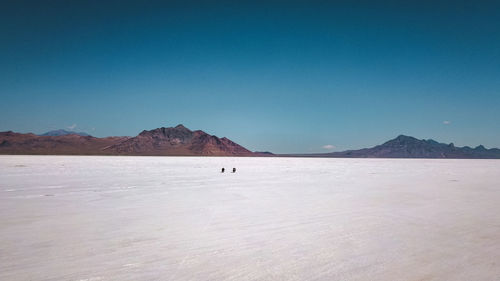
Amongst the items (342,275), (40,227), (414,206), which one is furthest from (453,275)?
(40,227)

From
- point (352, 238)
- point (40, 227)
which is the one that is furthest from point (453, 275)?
point (40, 227)

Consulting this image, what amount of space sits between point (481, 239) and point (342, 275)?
118 inches

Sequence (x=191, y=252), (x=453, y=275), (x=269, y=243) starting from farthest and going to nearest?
(x=269, y=243) < (x=191, y=252) < (x=453, y=275)

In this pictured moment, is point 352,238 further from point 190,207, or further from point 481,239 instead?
point 190,207

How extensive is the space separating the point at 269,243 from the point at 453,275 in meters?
2.31

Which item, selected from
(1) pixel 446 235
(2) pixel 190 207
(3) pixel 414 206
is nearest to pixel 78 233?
(2) pixel 190 207

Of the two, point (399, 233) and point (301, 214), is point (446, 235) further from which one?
point (301, 214)

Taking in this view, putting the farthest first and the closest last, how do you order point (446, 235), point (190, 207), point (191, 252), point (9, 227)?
point (190, 207), point (9, 227), point (446, 235), point (191, 252)

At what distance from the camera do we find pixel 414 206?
8070 mm

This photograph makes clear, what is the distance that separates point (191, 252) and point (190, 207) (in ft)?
12.2

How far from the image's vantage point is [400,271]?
358 cm

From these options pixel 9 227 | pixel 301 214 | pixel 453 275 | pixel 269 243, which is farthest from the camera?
pixel 301 214

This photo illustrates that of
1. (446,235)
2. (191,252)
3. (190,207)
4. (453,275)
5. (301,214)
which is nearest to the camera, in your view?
(453,275)

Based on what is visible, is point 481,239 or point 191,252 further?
point 481,239
